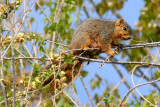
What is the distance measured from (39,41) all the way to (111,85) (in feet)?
10.8

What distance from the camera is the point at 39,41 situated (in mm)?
3160

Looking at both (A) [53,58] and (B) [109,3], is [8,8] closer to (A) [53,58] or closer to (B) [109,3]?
(A) [53,58]

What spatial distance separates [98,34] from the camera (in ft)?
13.9

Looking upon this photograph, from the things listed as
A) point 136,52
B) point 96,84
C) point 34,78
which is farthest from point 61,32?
point 136,52

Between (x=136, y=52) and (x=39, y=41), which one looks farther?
(x=136, y=52)

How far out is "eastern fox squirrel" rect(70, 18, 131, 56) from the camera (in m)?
4.08

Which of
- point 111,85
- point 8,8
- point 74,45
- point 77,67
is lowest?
point 111,85

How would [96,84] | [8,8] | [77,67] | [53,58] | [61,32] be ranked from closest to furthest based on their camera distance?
[8,8] → [53,58] → [77,67] → [61,32] → [96,84]

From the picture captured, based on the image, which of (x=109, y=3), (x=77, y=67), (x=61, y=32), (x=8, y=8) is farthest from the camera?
(x=109, y=3)

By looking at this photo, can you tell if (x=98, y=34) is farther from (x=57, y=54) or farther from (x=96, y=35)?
(x=57, y=54)

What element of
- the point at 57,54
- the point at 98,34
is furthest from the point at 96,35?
the point at 57,54

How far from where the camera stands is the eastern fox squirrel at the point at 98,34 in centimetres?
408

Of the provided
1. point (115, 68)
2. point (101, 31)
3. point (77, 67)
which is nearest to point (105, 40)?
point (101, 31)

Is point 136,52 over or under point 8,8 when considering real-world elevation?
under
